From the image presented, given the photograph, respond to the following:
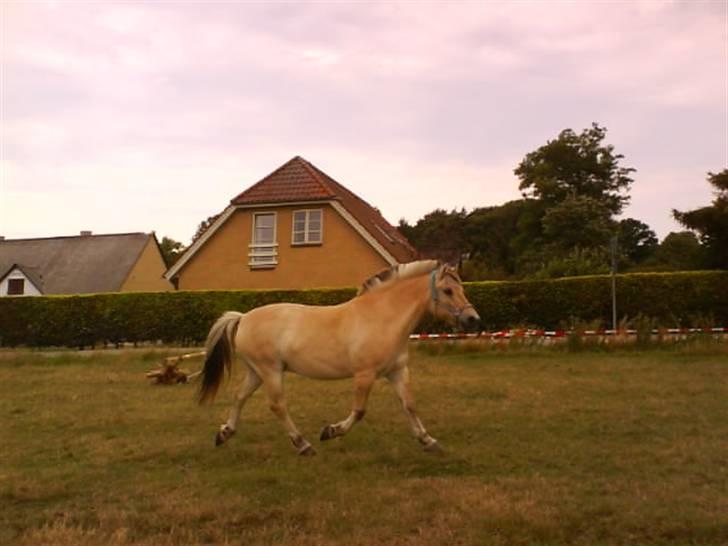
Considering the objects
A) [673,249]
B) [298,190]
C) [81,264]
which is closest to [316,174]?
[298,190]

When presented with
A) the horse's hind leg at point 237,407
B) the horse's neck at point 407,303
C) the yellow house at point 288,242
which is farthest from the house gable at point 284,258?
the horse's neck at point 407,303

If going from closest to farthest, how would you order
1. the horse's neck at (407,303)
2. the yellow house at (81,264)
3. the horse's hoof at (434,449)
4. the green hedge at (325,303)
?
1. the horse's hoof at (434,449)
2. the horse's neck at (407,303)
3. the green hedge at (325,303)
4. the yellow house at (81,264)

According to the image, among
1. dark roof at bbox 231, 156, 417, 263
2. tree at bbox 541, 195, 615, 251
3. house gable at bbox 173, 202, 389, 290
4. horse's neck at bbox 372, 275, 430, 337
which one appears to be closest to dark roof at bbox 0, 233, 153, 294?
house gable at bbox 173, 202, 389, 290

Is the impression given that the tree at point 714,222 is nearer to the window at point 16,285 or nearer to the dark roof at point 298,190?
the dark roof at point 298,190

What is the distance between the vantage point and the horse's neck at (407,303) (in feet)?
25.7

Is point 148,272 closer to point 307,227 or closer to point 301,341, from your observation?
point 307,227

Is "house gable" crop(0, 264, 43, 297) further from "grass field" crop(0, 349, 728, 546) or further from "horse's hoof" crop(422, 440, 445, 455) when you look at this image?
"horse's hoof" crop(422, 440, 445, 455)

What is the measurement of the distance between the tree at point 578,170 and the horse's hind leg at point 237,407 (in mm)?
53041

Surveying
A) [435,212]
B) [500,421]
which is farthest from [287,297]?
[435,212]

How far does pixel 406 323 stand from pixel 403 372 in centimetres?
57

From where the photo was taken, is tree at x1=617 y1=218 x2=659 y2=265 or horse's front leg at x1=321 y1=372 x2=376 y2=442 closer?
horse's front leg at x1=321 y1=372 x2=376 y2=442

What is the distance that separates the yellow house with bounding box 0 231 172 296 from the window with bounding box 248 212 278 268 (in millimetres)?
18729

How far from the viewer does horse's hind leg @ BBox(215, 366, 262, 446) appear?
8.18m

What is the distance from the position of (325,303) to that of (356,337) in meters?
19.3
